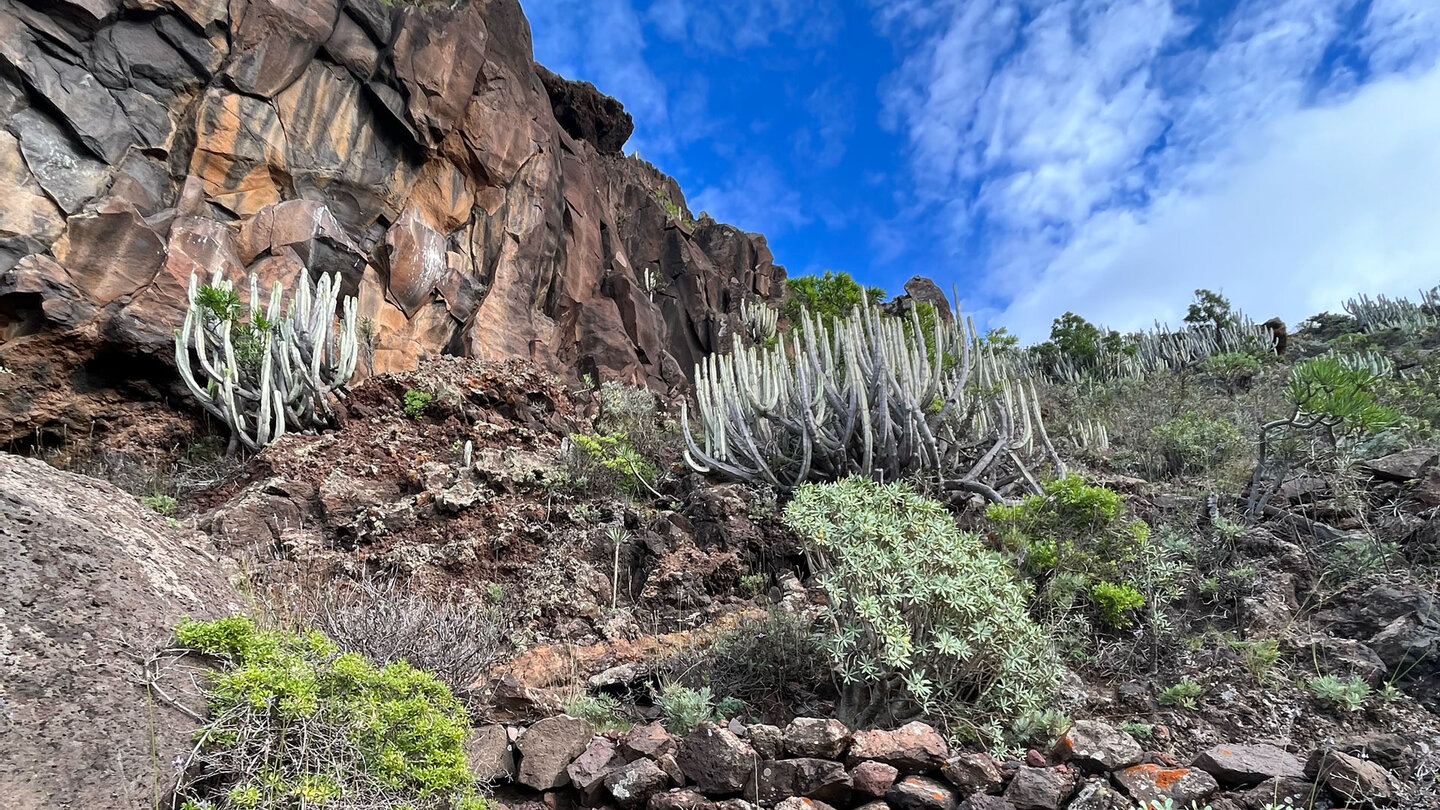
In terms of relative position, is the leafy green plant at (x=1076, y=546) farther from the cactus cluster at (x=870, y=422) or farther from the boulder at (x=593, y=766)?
the boulder at (x=593, y=766)

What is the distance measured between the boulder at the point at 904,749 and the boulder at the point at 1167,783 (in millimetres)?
686

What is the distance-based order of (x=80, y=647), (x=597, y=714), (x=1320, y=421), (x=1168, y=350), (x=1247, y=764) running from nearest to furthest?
(x=80, y=647) → (x=1247, y=764) → (x=597, y=714) → (x=1320, y=421) → (x=1168, y=350)

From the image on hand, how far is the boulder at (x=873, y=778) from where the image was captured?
2.90 meters

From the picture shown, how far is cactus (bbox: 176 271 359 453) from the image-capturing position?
8.19 m

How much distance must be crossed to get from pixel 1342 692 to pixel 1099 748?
1376 millimetres

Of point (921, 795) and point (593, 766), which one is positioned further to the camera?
point (593, 766)

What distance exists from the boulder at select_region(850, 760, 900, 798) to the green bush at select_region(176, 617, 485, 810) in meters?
1.52

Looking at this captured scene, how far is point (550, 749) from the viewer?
3.38m

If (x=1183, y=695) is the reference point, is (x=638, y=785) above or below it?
below

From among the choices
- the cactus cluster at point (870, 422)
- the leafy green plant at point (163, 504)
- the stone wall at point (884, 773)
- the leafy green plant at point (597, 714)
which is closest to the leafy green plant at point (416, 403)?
the leafy green plant at point (163, 504)

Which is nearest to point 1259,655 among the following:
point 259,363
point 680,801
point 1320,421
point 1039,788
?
point 1039,788

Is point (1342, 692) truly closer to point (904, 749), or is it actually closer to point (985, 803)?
point (985, 803)

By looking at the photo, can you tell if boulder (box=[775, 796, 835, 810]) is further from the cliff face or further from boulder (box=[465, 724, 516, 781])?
the cliff face

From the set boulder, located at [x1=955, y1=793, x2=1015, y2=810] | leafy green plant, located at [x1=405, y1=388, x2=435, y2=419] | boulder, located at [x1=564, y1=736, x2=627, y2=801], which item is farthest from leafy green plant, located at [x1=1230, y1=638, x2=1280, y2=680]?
leafy green plant, located at [x1=405, y1=388, x2=435, y2=419]
